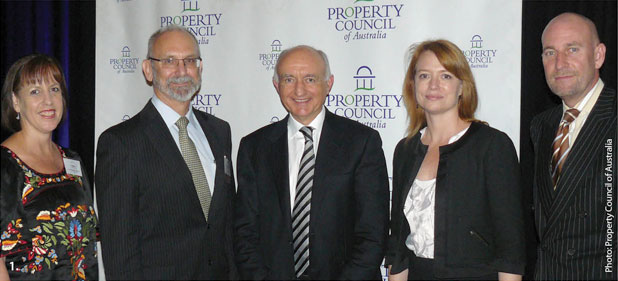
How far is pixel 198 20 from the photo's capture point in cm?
423

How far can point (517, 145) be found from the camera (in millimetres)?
3518

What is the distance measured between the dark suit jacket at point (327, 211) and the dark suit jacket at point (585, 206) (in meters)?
0.80

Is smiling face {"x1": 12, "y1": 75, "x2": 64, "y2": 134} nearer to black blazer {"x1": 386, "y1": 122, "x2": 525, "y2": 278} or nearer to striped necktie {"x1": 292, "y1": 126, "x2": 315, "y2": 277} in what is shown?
striped necktie {"x1": 292, "y1": 126, "x2": 315, "y2": 277}

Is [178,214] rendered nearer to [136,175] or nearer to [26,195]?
[136,175]

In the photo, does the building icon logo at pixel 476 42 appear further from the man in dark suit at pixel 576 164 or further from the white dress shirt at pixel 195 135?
the white dress shirt at pixel 195 135

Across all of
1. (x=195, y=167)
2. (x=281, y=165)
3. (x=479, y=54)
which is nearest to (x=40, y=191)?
(x=195, y=167)

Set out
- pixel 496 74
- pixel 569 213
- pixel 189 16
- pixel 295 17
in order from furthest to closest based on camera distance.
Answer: pixel 189 16
pixel 295 17
pixel 496 74
pixel 569 213

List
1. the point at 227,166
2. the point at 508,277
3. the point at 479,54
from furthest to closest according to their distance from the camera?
the point at 479,54
the point at 227,166
the point at 508,277

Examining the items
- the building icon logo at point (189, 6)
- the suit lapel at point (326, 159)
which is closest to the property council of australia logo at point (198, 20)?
the building icon logo at point (189, 6)

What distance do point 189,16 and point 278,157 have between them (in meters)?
2.00

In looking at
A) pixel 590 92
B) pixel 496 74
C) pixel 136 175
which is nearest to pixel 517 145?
pixel 496 74

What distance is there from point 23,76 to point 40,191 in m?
0.63

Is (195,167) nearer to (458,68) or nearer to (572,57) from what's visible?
(458,68)

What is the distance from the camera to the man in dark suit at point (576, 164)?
2.47 m
